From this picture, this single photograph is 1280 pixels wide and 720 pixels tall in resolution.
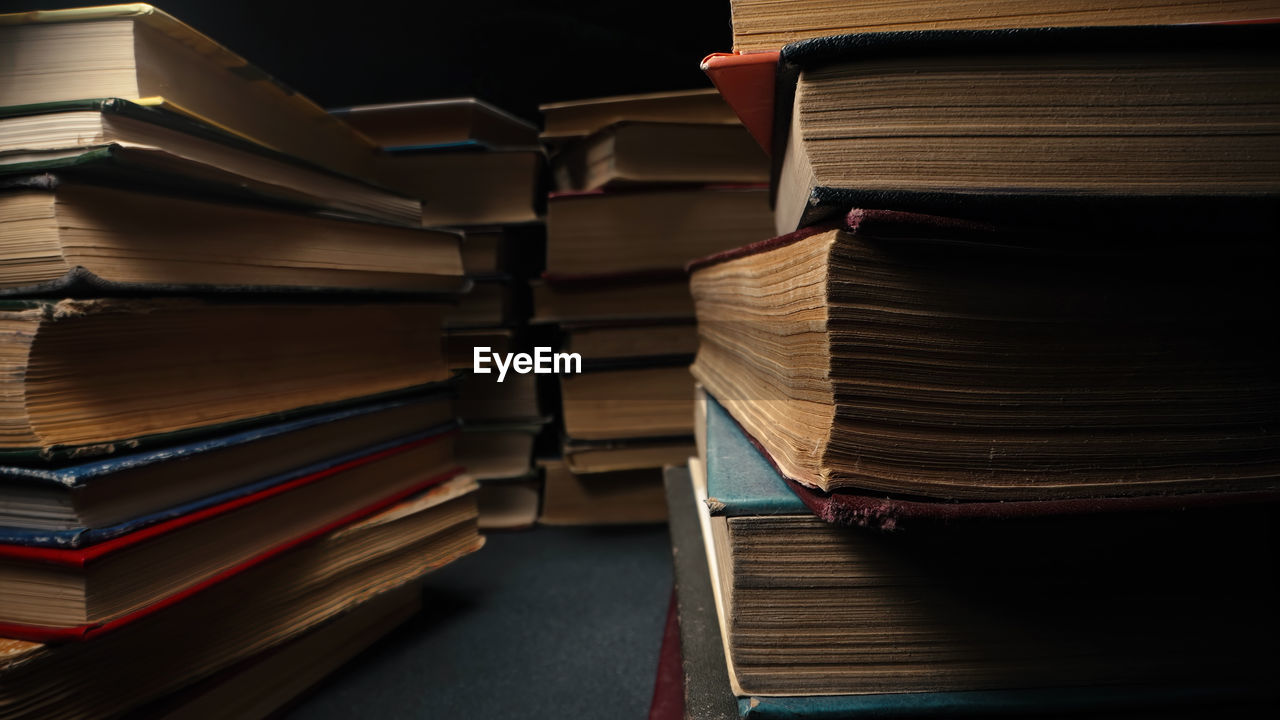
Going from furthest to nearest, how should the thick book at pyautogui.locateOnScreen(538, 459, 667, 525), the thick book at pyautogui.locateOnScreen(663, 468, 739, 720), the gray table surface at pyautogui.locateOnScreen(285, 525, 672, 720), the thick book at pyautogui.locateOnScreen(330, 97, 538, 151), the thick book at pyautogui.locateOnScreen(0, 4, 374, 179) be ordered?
the thick book at pyautogui.locateOnScreen(538, 459, 667, 525)
the thick book at pyautogui.locateOnScreen(330, 97, 538, 151)
the gray table surface at pyautogui.locateOnScreen(285, 525, 672, 720)
the thick book at pyautogui.locateOnScreen(0, 4, 374, 179)
the thick book at pyautogui.locateOnScreen(663, 468, 739, 720)

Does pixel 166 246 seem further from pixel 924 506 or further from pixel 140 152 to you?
pixel 924 506

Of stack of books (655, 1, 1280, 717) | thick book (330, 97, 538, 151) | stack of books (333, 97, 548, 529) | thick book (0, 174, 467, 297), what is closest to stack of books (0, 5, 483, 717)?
thick book (0, 174, 467, 297)

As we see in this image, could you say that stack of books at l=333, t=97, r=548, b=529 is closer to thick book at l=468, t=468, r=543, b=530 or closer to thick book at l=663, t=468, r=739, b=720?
thick book at l=468, t=468, r=543, b=530

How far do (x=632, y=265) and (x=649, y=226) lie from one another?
3.6 inches

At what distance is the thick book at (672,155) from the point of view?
137cm

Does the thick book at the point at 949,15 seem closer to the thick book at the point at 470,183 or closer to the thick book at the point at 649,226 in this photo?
the thick book at the point at 649,226

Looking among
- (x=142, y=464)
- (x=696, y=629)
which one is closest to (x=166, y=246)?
(x=142, y=464)

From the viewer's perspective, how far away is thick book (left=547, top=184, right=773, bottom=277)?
4.69 feet

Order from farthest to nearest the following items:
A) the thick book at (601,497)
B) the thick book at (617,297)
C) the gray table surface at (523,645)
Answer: the thick book at (601,497) → the thick book at (617,297) → the gray table surface at (523,645)

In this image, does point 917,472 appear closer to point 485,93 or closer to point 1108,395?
point 1108,395

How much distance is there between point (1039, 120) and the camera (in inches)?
18.6

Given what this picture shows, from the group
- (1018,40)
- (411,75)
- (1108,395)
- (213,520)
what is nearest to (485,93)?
(411,75)

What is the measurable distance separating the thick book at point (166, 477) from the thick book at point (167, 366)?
0.8 inches

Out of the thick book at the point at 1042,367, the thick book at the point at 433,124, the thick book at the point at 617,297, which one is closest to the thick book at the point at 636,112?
the thick book at the point at 433,124
